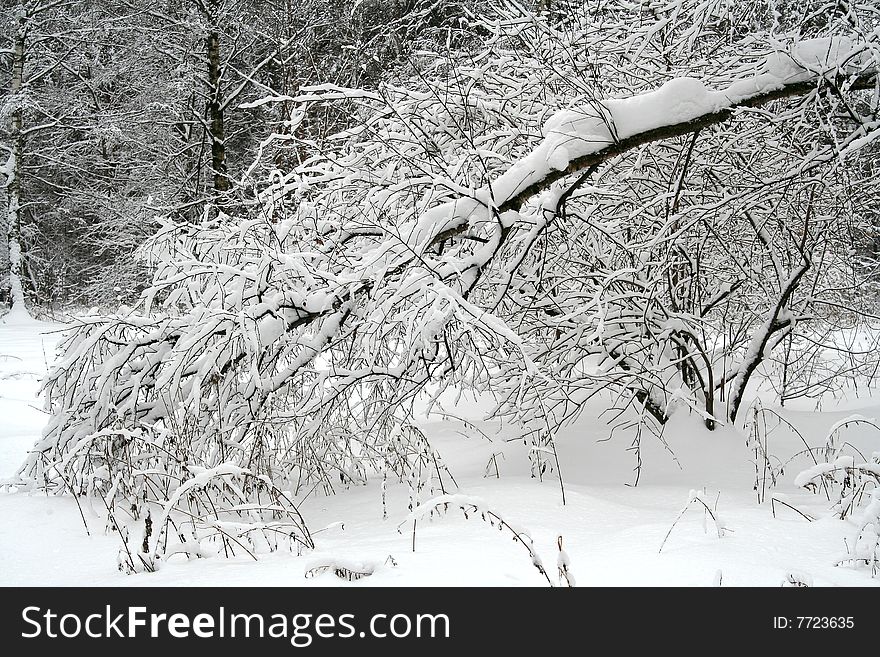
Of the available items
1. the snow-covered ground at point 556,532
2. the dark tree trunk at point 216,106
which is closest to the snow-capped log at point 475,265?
the snow-covered ground at point 556,532

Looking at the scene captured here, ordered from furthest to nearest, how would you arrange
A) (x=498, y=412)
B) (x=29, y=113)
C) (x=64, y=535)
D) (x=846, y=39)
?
(x=29, y=113) → (x=498, y=412) → (x=846, y=39) → (x=64, y=535)

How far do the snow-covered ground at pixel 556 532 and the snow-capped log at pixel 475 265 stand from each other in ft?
1.14

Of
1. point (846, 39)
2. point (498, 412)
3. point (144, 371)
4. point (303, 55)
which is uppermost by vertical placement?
point (303, 55)

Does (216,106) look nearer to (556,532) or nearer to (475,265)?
(475,265)

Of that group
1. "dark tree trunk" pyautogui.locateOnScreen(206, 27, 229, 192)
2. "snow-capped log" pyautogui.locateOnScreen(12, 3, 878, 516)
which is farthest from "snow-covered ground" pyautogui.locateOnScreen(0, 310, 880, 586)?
"dark tree trunk" pyautogui.locateOnScreen(206, 27, 229, 192)

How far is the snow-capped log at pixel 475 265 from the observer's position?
3.48 m

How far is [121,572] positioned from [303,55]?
1142cm

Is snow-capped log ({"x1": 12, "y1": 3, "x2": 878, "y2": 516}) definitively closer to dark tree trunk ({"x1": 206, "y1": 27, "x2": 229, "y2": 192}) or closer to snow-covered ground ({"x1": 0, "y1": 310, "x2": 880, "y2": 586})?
snow-covered ground ({"x1": 0, "y1": 310, "x2": 880, "y2": 586})

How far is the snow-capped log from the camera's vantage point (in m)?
3.48

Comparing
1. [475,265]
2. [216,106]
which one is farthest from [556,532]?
[216,106]

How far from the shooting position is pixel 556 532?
287 centimetres
